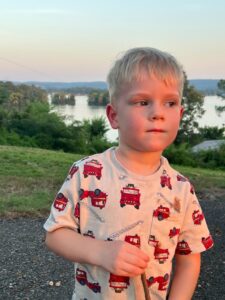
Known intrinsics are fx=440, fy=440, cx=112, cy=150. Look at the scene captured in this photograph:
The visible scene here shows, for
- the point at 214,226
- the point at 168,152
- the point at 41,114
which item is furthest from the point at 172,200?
the point at 41,114

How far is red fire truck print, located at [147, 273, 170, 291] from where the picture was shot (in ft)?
4.81

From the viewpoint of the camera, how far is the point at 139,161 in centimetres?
148

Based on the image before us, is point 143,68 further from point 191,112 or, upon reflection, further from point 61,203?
point 191,112

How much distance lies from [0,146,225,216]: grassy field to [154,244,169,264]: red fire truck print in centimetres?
451

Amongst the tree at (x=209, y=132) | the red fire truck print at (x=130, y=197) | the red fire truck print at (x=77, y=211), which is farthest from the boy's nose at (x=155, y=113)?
the tree at (x=209, y=132)

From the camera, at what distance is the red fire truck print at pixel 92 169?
1474 millimetres

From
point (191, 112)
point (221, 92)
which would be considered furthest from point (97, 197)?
point (221, 92)

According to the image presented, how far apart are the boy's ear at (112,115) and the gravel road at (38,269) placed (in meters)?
2.48

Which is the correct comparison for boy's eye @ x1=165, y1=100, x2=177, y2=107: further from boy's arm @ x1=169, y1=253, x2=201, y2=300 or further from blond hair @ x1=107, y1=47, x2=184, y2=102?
boy's arm @ x1=169, y1=253, x2=201, y2=300

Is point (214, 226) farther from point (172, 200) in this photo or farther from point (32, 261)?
point (172, 200)

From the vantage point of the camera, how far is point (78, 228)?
1464 mm

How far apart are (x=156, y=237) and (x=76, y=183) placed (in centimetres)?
32

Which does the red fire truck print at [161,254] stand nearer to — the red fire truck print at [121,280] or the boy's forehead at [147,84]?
the red fire truck print at [121,280]

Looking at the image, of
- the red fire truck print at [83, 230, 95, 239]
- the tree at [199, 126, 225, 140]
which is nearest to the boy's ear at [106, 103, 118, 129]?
the red fire truck print at [83, 230, 95, 239]
